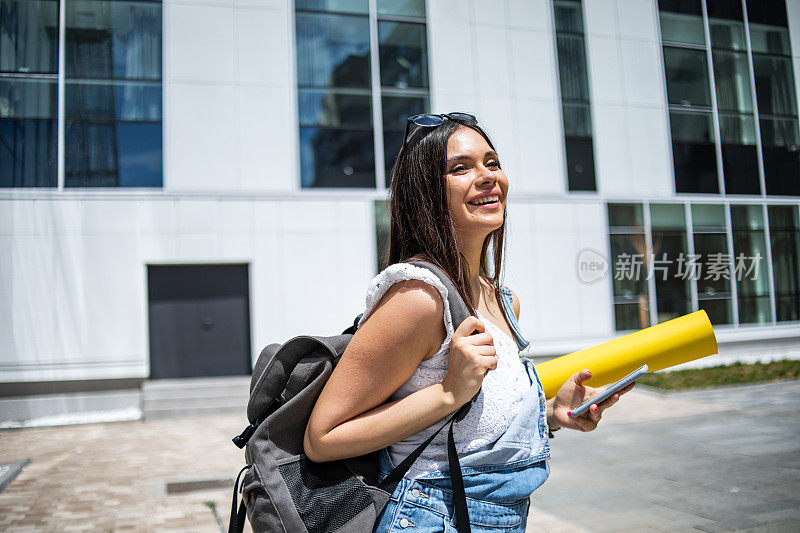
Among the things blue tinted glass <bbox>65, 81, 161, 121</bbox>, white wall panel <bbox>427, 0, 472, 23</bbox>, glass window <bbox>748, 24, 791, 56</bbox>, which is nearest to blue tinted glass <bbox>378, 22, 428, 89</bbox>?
white wall panel <bbox>427, 0, 472, 23</bbox>

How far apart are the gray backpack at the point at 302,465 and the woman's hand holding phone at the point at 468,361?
0.14ft

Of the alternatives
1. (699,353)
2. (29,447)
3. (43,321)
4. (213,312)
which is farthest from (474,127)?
(213,312)

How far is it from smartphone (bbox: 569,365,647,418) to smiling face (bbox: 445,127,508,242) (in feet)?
1.36

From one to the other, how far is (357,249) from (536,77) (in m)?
3.96

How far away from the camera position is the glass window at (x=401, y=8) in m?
9.86

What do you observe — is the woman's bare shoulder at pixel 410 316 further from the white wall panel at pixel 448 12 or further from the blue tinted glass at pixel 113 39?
the white wall panel at pixel 448 12

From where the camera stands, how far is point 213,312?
9781 millimetres

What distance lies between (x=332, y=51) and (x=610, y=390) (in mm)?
9337

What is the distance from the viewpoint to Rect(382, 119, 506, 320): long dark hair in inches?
51.0

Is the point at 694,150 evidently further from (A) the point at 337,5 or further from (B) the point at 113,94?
(B) the point at 113,94

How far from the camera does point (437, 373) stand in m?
1.23

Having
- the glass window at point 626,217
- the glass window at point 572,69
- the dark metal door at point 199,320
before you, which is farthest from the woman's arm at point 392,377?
the dark metal door at point 199,320

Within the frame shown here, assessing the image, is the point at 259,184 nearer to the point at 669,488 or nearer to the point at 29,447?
the point at 29,447

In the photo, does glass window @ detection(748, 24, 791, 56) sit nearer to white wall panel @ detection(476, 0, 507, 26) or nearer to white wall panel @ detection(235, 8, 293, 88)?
white wall panel @ detection(476, 0, 507, 26)
